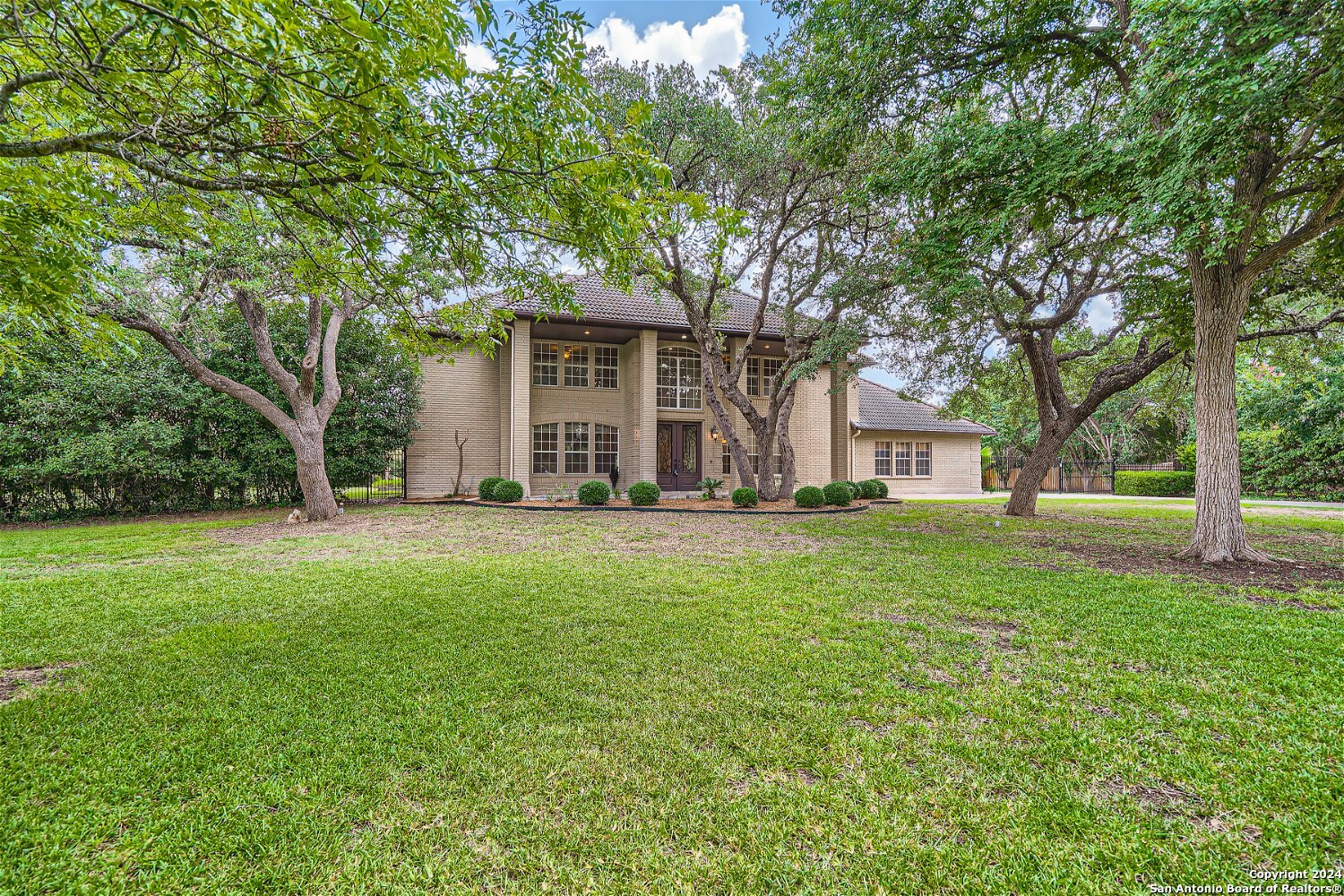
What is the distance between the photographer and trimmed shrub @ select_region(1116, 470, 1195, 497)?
1967 centimetres

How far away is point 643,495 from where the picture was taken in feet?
42.8

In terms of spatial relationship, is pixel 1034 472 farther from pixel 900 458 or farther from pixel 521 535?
pixel 521 535

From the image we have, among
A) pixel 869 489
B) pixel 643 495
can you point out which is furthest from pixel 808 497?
pixel 643 495

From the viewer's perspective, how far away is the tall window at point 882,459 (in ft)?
63.5

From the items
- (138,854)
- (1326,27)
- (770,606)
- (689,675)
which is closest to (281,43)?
(138,854)

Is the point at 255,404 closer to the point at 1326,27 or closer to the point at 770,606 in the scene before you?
the point at 770,606

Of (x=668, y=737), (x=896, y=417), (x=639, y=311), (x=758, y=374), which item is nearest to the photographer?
(x=668, y=737)

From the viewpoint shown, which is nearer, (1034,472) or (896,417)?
(1034,472)

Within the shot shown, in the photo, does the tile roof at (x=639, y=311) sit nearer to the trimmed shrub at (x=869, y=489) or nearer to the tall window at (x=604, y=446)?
the tall window at (x=604, y=446)

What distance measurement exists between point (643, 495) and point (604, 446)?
3902mm

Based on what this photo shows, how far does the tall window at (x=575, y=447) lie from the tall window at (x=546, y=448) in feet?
0.94

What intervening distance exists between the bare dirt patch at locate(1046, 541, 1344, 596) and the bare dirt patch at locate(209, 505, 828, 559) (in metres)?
3.81

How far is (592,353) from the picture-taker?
16.4m

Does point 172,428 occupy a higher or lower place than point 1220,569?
higher
